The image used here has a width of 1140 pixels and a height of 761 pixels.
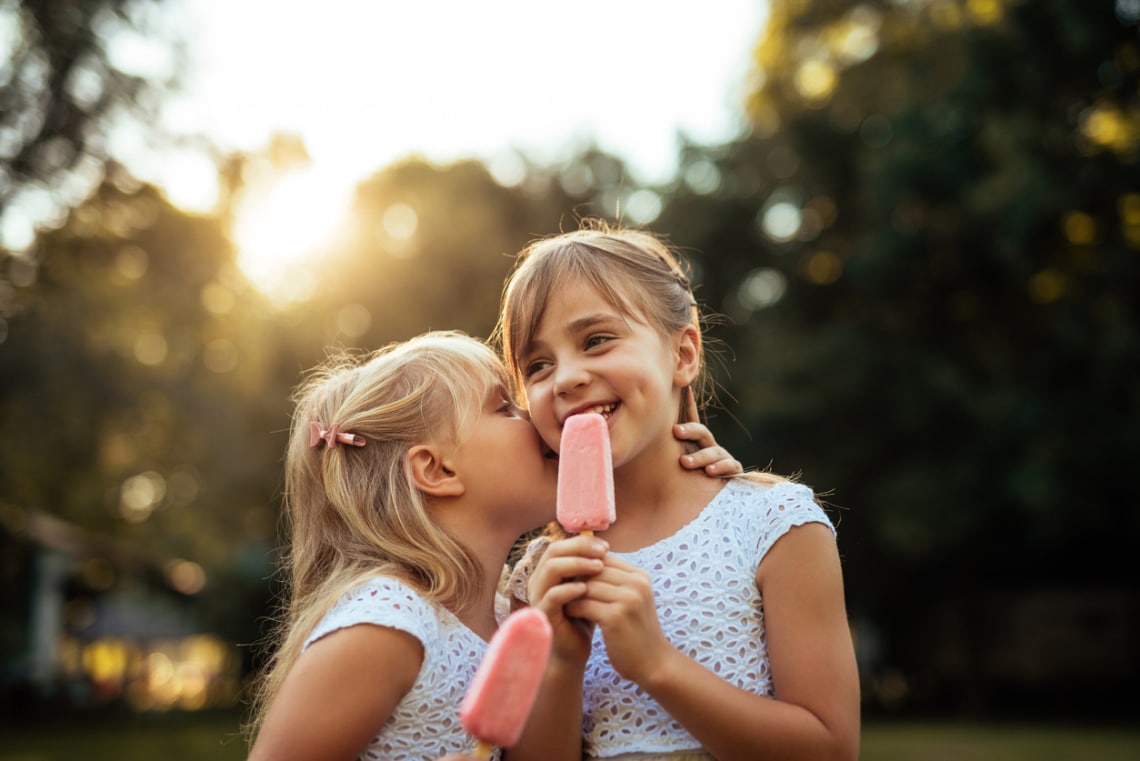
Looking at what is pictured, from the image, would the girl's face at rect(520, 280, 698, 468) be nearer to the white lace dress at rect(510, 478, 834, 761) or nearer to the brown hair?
the brown hair

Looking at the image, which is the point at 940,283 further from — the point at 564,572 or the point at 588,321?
the point at 564,572

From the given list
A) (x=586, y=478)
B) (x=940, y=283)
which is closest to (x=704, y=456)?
(x=586, y=478)

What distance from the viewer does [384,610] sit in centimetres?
307

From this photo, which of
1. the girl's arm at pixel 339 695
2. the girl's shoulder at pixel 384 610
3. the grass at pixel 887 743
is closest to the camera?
the girl's arm at pixel 339 695

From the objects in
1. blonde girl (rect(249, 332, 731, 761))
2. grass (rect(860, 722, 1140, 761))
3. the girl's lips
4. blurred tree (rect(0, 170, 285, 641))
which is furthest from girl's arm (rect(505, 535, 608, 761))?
blurred tree (rect(0, 170, 285, 641))

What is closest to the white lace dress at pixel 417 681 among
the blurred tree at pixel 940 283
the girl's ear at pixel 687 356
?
the girl's ear at pixel 687 356

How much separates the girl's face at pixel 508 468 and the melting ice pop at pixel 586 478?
0.62 metres

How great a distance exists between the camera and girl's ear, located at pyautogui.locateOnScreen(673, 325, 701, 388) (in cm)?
352

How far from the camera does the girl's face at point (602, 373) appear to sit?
3188 mm

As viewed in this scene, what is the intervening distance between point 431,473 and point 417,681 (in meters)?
0.68

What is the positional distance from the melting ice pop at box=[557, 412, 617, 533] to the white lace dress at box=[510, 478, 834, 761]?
44cm

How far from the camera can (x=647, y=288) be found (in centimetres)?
344

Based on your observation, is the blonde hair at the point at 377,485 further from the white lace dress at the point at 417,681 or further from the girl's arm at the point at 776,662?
the girl's arm at the point at 776,662

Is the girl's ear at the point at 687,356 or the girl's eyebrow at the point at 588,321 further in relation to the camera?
the girl's ear at the point at 687,356
